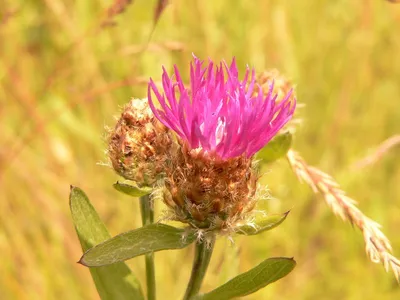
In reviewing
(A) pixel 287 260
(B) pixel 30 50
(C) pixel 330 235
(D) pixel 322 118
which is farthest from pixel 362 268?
(B) pixel 30 50

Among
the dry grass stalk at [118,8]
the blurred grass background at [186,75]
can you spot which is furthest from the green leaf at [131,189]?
the blurred grass background at [186,75]

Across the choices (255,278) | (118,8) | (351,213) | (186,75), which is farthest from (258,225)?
(186,75)

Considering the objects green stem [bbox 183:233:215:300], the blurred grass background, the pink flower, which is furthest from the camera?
the blurred grass background

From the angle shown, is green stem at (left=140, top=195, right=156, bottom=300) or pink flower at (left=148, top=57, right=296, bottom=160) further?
green stem at (left=140, top=195, right=156, bottom=300)

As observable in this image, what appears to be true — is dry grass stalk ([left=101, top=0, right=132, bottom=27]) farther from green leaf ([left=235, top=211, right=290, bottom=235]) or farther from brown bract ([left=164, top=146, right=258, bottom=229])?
green leaf ([left=235, top=211, right=290, bottom=235])

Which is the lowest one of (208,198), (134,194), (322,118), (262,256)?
(208,198)

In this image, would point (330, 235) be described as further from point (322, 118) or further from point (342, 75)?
point (342, 75)

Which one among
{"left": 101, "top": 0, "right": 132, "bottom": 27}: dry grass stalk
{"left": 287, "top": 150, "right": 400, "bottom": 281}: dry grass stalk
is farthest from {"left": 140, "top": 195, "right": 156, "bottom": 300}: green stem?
{"left": 101, "top": 0, "right": 132, "bottom": 27}: dry grass stalk

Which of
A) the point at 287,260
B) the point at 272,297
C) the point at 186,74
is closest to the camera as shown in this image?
the point at 287,260
